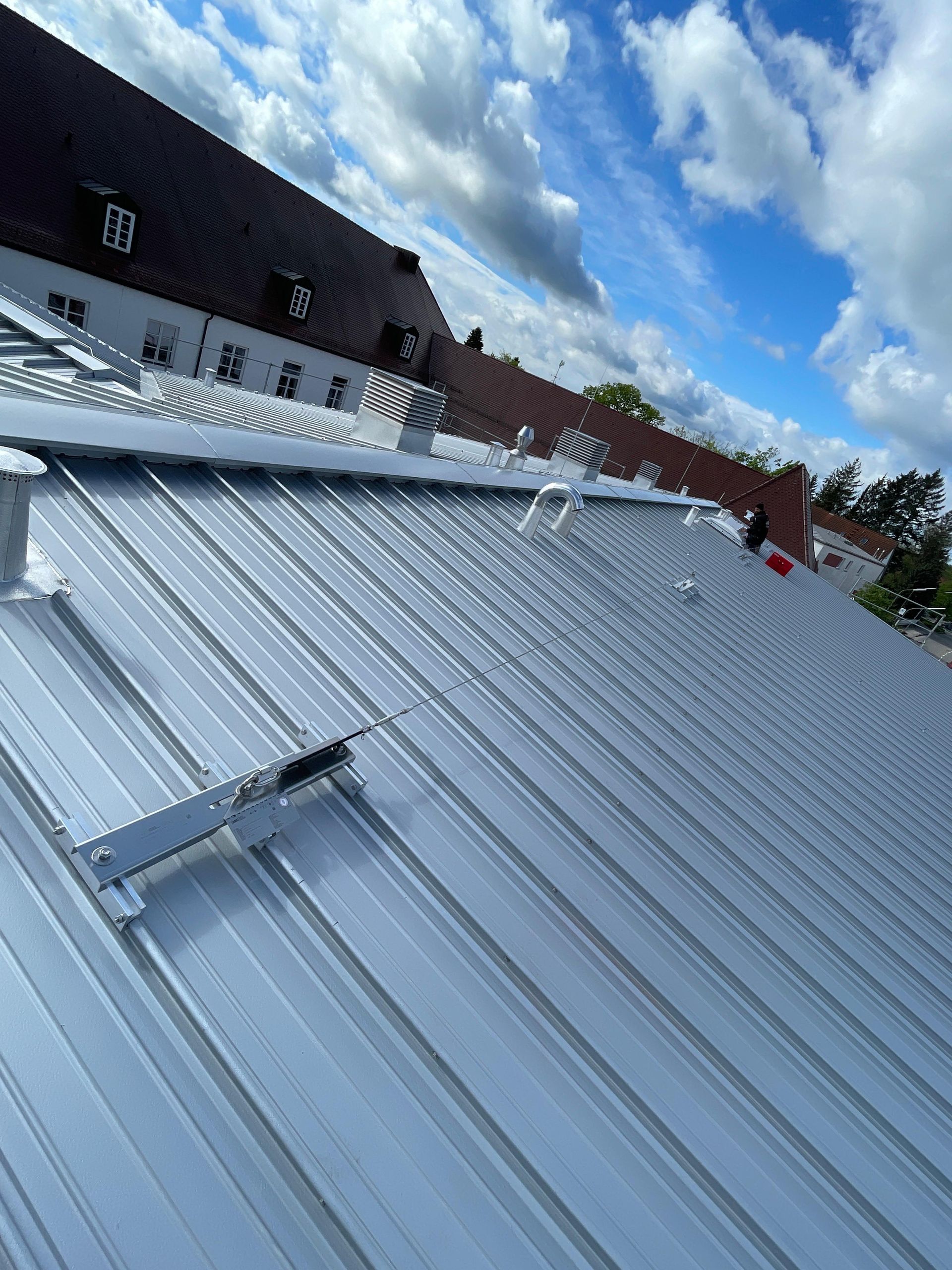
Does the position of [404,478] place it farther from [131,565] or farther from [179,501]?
[131,565]

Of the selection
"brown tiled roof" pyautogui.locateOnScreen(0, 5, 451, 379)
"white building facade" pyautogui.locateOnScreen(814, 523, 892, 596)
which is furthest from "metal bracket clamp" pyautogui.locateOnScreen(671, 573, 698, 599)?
"white building facade" pyautogui.locateOnScreen(814, 523, 892, 596)

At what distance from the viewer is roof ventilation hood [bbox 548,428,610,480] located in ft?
65.4

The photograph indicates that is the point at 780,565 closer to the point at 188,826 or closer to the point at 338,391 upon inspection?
the point at 188,826

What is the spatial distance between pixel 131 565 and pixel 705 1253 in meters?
4.16

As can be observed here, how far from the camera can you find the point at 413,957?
273 centimetres

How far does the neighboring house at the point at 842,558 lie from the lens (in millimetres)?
70312

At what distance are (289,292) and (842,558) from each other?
6454 cm

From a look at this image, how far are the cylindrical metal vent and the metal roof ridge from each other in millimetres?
1246

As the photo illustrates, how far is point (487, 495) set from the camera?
8773 millimetres

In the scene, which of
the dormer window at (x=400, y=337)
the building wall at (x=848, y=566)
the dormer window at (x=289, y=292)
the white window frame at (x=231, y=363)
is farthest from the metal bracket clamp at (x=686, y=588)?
the building wall at (x=848, y=566)

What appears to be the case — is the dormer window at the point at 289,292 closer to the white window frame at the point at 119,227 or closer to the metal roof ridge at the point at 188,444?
the white window frame at the point at 119,227

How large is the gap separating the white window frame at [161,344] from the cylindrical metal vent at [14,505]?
2989 centimetres

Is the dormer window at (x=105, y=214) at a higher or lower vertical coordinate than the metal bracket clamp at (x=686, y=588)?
higher

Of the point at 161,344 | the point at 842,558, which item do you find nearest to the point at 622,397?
the point at 842,558
